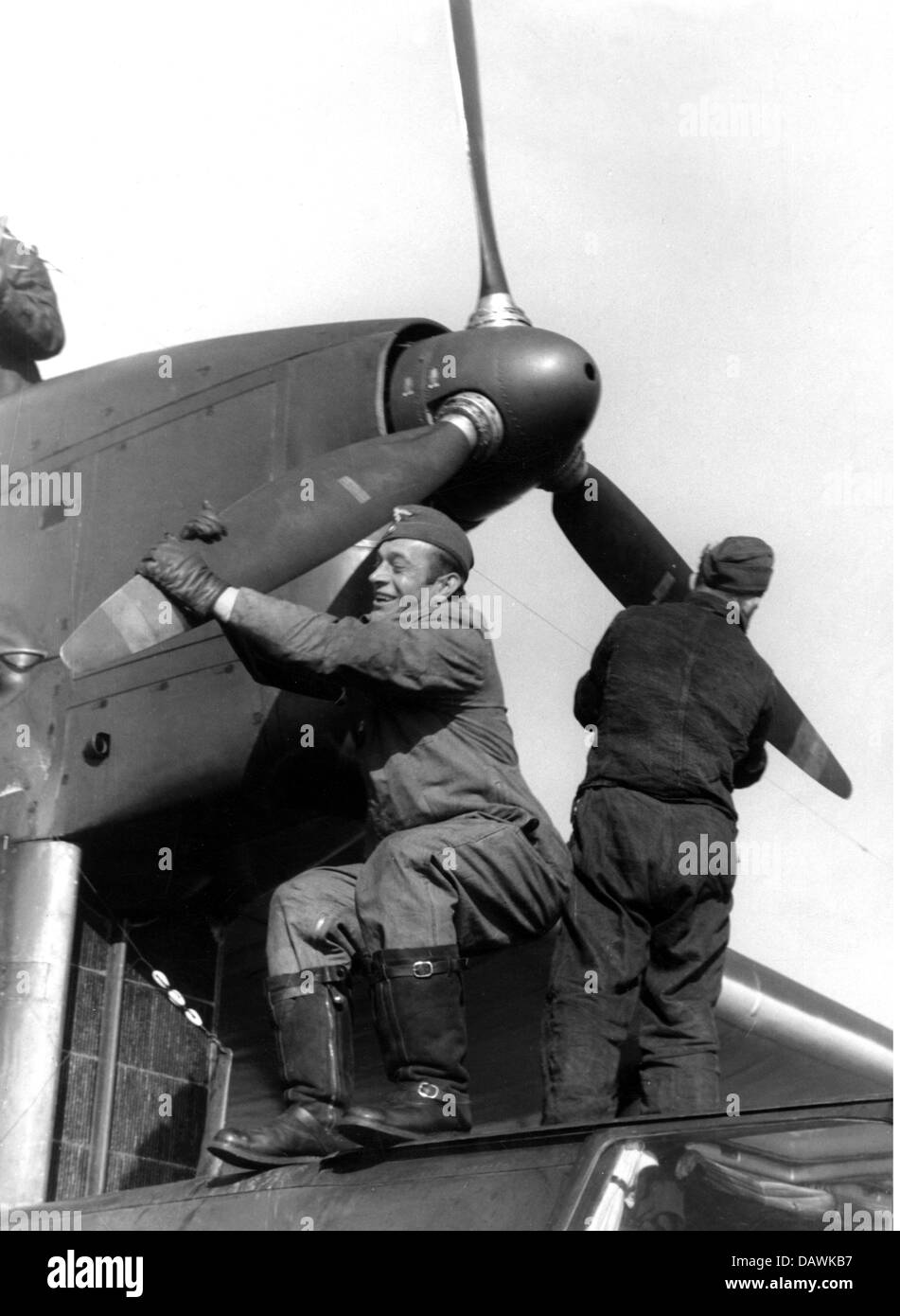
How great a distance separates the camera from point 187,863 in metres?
6.62

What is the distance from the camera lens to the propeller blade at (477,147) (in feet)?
23.0

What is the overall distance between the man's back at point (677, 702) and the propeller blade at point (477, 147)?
1.93m

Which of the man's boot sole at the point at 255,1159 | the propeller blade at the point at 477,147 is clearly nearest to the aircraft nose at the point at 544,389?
the propeller blade at the point at 477,147

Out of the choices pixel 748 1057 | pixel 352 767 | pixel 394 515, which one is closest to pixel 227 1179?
pixel 352 767

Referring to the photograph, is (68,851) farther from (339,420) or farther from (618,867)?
(618,867)

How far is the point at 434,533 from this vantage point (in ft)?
18.2

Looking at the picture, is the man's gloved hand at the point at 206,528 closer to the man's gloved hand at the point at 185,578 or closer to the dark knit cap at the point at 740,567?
the man's gloved hand at the point at 185,578

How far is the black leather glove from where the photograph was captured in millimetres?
5223

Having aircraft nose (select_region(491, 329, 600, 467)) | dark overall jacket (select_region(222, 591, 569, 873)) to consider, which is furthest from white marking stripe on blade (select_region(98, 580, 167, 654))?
aircraft nose (select_region(491, 329, 600, 467))

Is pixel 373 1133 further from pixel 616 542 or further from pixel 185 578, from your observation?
pixel 616 542

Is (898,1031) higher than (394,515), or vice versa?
(394,515)

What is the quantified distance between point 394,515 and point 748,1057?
5.14 m

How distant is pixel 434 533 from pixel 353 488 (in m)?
0.63

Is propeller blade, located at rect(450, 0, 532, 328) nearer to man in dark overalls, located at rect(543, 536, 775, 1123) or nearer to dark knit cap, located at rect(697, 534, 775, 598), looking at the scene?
dark knit cap, located at rect(697, 534, 775, 598)
